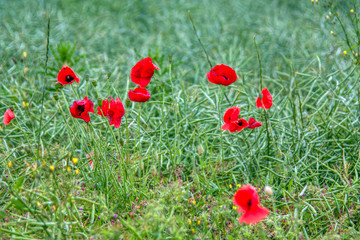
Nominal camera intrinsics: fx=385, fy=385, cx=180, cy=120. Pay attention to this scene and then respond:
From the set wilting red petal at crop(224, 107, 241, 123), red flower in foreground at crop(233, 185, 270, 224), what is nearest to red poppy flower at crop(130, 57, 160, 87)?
wilting red petal at crop(224, 107, 241, 123)

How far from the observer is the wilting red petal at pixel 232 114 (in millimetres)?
1672

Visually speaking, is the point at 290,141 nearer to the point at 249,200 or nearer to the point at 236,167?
the point at 236,167

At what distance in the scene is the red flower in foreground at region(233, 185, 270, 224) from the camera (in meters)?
1.35

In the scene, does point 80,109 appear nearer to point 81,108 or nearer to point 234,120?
point 81,108

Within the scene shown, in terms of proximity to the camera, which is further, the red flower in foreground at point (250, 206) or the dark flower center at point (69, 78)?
the dark flower center at point (69, 78)

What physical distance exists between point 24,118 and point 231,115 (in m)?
1.25

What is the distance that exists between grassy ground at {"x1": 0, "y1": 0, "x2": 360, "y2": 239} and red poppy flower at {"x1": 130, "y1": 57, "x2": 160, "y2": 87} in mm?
82

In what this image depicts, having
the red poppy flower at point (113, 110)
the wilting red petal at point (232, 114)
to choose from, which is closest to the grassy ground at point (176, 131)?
the red poppy flower at point (113, 110)

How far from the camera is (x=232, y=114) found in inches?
65.9

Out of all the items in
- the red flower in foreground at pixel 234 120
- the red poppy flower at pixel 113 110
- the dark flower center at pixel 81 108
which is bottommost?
the red flower in foreground at pixel 234 120

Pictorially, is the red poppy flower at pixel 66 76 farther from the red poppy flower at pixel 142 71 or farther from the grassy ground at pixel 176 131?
the red poppy flower at pixel 142 71

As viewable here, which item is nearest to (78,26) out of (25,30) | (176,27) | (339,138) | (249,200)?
(25,30)

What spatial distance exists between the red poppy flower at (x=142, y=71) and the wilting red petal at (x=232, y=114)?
14.5 inches

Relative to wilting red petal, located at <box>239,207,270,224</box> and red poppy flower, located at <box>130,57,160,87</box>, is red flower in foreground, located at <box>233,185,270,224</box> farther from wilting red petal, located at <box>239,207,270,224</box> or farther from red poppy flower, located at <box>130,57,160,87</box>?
red poppy flower, located at <box>130,57,160,87</box>
